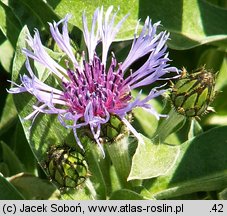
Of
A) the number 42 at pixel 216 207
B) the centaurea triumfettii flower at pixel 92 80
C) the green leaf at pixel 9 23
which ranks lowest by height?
the number 42 at pixel 216 207

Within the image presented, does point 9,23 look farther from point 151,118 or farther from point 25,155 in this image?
point 151,118

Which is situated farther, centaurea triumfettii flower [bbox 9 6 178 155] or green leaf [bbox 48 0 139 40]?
green leaf [bbox 48 0 139 40]

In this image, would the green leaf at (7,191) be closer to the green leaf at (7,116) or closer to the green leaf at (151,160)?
the green leaf at (151,160)

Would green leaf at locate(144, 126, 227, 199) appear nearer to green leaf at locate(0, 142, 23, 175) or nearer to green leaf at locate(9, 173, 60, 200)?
green leaf at locate(9, 173, 60, 200)

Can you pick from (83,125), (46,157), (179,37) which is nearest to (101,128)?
(83,125)

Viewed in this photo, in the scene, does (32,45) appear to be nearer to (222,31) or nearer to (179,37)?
(179,37)

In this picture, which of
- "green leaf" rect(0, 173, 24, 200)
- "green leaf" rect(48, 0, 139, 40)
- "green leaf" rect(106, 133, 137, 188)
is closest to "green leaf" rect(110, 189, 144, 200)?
"green leaf" rect(106, 133, 137, 188)

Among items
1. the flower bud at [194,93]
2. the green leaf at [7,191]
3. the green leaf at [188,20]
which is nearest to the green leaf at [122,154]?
the flower bud at [194,93]

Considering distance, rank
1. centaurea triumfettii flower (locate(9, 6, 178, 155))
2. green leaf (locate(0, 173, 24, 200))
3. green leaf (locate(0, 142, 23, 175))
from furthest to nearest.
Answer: green leaf (locate(0, 142, 23, 175))
green leaf (locate(0, 173, 24, 200))
centaurea triumfettii flower (locate(9, 6, 178, 155))
